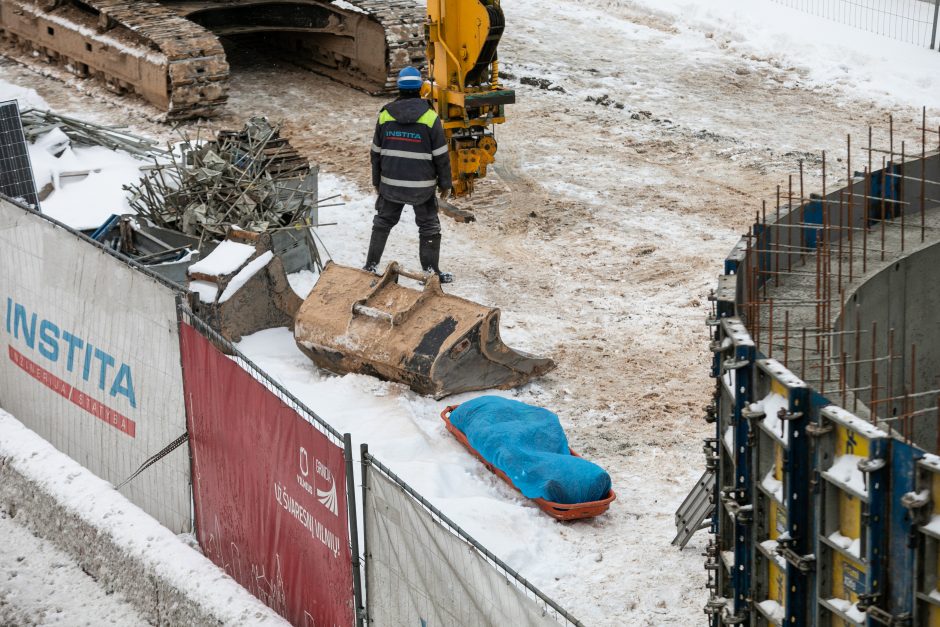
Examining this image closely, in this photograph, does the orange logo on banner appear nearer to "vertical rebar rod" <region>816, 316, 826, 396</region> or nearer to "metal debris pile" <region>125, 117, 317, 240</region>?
"metal debris pile" <region>125, 117, 317, 240</region>

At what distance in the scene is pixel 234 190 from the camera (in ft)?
37.6

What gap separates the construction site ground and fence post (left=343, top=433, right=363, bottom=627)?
139 centimetres

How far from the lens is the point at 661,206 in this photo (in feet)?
44.3

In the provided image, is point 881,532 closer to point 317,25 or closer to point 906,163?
point 906,163

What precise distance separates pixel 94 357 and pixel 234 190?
3598 millimetres

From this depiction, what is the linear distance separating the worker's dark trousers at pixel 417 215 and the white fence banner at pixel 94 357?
343cm

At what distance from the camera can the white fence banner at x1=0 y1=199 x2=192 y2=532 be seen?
7.56 meters

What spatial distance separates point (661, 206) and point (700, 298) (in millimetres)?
2332

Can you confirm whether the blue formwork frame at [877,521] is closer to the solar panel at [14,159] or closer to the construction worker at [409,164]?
the construction worker at [409,164]

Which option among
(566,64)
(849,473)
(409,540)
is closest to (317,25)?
(566,64)

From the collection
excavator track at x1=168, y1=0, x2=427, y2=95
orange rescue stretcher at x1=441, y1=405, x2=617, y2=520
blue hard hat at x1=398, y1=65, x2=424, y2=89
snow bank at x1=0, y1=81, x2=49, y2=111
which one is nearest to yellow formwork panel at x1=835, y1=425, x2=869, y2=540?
orange rescue stretcher at x1=441, y1=405, x2=617, y2=520

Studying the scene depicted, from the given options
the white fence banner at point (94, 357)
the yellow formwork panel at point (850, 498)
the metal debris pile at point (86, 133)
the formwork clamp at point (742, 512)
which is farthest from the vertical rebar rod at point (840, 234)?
the metal debris pile at point (86, 133)

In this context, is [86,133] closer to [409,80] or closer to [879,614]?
[409,80]

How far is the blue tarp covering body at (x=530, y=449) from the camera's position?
26.0 ft
